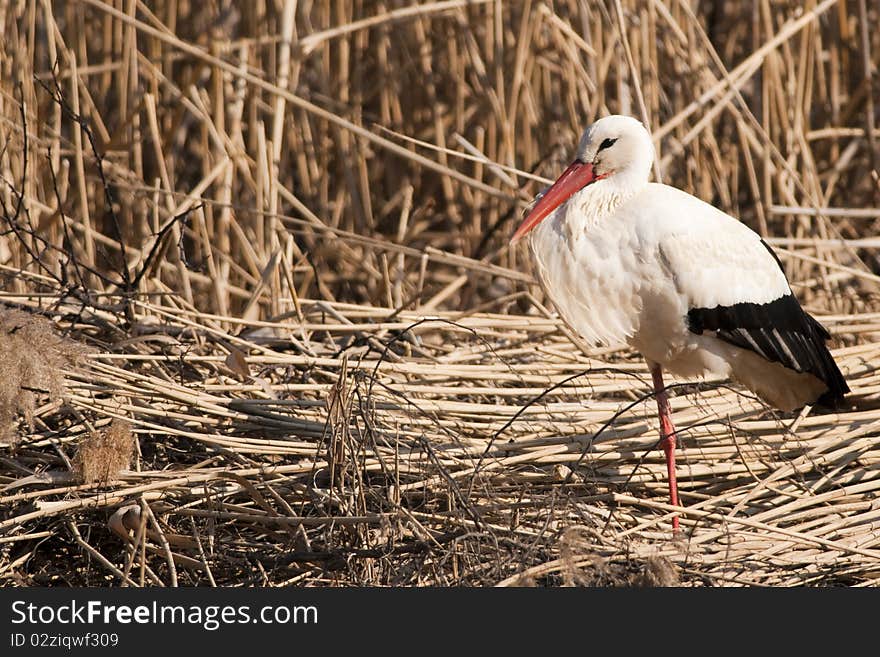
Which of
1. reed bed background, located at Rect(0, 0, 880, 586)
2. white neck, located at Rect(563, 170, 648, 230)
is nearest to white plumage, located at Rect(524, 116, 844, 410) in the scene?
white neck, located at Rect(563, 170, 648, 230)

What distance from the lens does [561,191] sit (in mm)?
3180

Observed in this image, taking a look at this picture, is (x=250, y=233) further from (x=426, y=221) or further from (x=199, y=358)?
(x=199, y=358)

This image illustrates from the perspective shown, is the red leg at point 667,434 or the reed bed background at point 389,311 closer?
the reed bed background at point 389,311

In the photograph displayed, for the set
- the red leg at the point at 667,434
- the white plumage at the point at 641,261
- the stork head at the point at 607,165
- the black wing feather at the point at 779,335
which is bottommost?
the red leg at the point at 667,434

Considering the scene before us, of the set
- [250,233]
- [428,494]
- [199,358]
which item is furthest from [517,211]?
[428,494]

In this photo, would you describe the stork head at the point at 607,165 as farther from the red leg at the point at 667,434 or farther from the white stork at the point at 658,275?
the red leg at the point at 667,434

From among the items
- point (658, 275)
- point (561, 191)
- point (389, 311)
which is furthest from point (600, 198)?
point (389, 311)

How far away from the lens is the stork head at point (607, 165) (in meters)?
3.14

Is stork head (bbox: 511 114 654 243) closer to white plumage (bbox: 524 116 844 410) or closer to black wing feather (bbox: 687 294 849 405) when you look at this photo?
white plumage (bbox: 524 116 844 410)

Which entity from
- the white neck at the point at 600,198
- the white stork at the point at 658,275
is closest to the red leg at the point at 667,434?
the white stork at the point at 658,275

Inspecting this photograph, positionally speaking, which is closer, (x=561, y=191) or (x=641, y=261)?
(x=641, y=261)

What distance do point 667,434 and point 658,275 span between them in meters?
0.42

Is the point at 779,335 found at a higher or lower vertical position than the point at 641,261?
lower

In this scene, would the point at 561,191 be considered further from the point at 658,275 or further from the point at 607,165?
the point at 658,275
